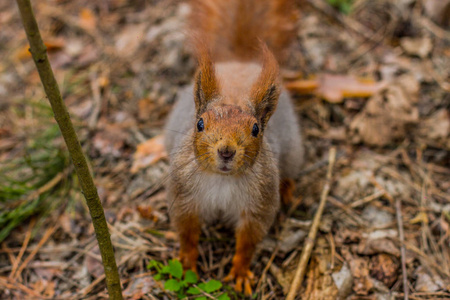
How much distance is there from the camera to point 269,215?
2.43m

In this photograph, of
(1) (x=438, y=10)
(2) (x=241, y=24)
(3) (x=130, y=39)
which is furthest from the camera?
(3) (x=130, y=39)

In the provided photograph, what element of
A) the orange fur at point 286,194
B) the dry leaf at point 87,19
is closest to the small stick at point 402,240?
the orange fur at point 286,194

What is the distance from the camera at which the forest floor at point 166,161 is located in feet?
8.34

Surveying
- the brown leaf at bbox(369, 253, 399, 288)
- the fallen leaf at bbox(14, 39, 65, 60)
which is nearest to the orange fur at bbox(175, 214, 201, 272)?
the brown leaf at bbox(369, 253, 399, 288)

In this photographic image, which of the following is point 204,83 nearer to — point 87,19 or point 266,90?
point 266,90

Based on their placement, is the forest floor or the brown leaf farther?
the forest floor

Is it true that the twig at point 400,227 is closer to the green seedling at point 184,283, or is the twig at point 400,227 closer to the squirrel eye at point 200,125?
the green seedling at point 184,283

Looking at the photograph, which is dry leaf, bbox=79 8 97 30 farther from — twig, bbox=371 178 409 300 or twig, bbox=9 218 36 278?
twig, bbox=371 178 409 300

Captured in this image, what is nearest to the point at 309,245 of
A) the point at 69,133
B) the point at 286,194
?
the point at 286,194

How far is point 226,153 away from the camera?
1882mm

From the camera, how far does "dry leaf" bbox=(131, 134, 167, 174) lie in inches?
127

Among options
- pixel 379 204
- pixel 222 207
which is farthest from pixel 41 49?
pixel 379 204

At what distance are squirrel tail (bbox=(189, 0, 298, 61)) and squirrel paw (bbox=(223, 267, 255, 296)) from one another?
5.45ft

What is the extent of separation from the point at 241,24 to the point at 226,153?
65.8 inches
